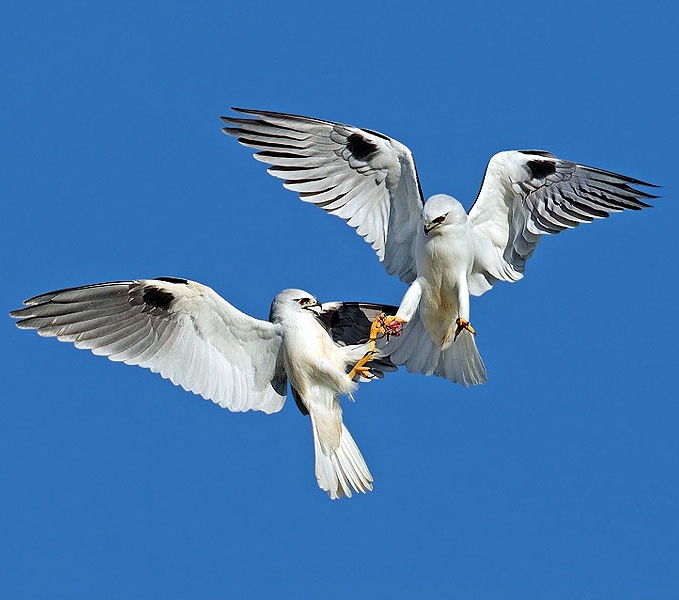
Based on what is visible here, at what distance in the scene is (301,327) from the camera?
16.7 metres

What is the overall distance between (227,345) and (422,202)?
2473 mm

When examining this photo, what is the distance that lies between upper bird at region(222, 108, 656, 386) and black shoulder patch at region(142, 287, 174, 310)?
1.66m

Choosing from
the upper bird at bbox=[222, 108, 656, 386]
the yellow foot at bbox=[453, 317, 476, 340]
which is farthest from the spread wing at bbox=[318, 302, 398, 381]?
the yellow foot at bbox=[453, 317, 476, 340]

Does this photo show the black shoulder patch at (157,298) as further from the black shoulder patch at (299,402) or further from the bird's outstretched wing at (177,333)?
the black shoulder patch at (299,402)

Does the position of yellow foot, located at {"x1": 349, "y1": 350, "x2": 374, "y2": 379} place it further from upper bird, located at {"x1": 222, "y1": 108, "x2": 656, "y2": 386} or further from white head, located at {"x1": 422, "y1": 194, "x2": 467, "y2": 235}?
white head, located at {"x1": 422, "y1": 194, "x2": 467, "y2": 235}

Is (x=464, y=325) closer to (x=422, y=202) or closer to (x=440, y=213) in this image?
(x=440, y=213)

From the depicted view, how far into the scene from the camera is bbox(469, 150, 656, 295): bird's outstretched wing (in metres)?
16.9

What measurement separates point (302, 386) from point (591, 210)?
3.47 m

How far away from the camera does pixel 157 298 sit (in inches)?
664

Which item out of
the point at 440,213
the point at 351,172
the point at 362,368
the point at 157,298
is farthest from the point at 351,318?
the point at 157,298

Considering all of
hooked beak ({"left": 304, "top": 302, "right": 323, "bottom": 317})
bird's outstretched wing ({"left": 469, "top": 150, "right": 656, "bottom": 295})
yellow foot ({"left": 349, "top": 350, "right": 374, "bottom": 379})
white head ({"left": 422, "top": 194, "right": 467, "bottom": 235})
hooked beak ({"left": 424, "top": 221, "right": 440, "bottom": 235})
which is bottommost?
yellow foot ({"left": 349, "top": 350, "right": 374, "bottom": 379})

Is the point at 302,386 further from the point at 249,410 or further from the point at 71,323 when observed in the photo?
the point at 71,323

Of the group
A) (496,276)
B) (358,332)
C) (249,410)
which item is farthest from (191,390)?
(496,276)

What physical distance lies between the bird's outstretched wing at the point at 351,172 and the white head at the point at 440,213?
0.68 m
